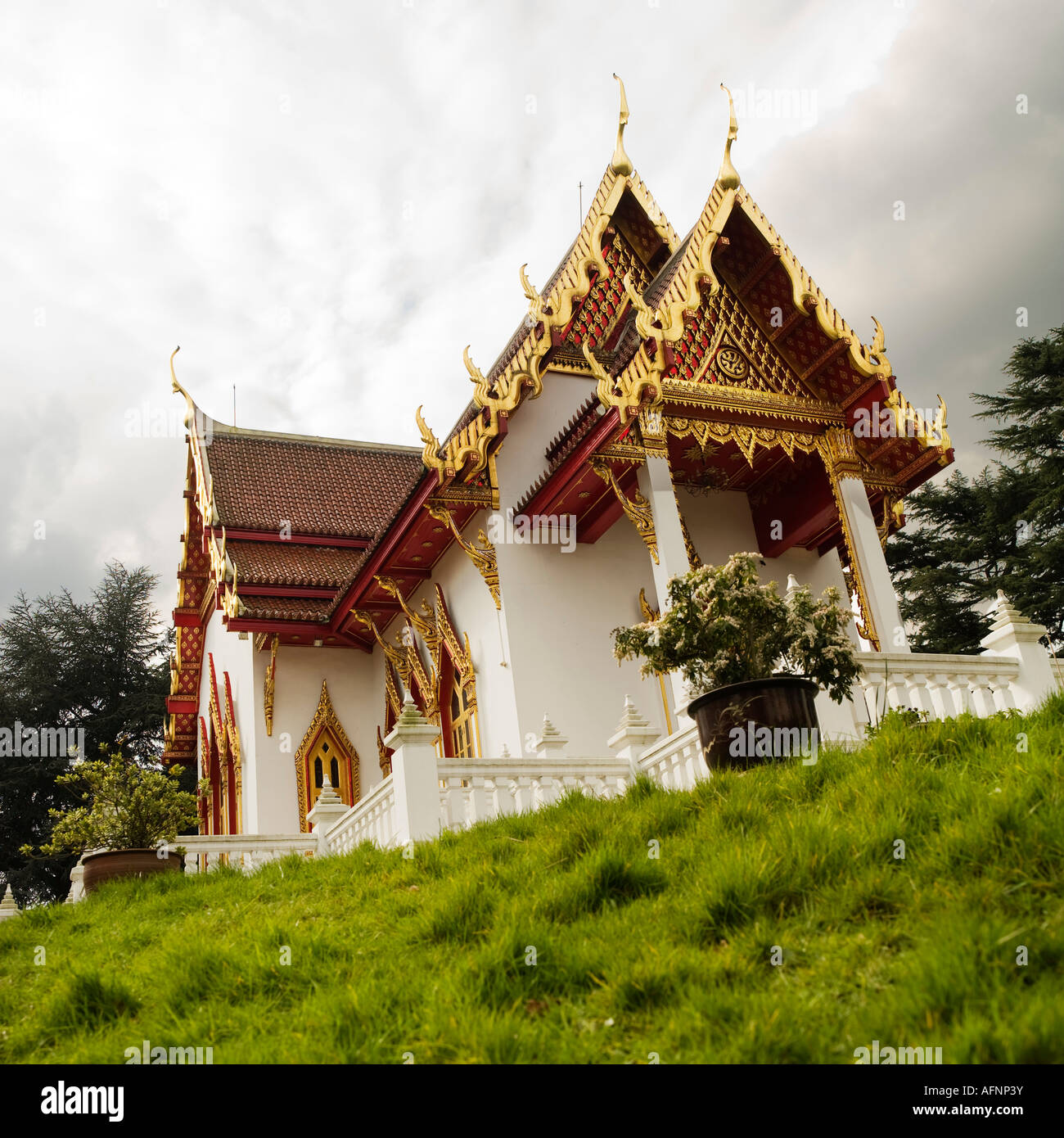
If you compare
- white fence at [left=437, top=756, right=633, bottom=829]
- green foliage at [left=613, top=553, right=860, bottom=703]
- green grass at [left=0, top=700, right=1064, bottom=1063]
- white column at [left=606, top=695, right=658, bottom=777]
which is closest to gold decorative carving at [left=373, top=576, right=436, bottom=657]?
white column at [left=606, top=695, right=658, bottom=777]

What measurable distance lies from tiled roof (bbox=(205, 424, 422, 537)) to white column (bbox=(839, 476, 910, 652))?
6.45m

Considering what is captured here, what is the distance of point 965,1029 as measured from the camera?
9.06 feet

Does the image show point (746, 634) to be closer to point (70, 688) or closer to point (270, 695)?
point (270, 695)

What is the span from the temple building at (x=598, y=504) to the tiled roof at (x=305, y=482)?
1.45 metres

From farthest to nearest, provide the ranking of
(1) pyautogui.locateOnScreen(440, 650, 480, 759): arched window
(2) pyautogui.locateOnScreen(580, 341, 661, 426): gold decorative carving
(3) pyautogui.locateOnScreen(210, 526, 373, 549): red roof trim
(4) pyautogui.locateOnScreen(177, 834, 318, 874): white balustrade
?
1. (3) pyautogui.locateOnScreen(210, 526, 373, 549): red roof trim
2. (1) pyautogui.locateOnScreen(440, 650, 480, 759): arched window
3. (2) pyautogui.locateOnScreen(580, 341, 661, 426): gold decorative carving
4. (4) pyautogui.locateOnScreen(177, 834, 318, 874): white balustrade

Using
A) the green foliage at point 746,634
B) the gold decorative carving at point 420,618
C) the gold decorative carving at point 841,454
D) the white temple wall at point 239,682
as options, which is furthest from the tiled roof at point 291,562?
the green foliage at point 746,634

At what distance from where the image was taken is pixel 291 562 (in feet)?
49.9

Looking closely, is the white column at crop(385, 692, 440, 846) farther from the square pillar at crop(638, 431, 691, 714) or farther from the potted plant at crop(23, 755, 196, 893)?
the square pillar at crop(638, 431, 691, 714)

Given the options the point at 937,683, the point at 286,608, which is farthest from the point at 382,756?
the point at 937,683

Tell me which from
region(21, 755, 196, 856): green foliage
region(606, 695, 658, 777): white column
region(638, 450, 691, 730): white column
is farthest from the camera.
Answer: region(638, 450, 691, 730): white column

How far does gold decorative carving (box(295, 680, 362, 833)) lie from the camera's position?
14.2m

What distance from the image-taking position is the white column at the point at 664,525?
398 inches
